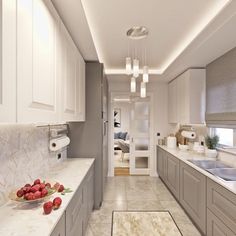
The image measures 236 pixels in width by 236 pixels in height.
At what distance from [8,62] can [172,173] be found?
351 centimetres

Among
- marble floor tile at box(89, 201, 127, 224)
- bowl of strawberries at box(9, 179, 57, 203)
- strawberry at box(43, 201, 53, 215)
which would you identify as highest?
bowl of strawberries at box(9, 179, 57, 203)

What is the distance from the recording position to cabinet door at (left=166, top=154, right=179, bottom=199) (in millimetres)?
3543

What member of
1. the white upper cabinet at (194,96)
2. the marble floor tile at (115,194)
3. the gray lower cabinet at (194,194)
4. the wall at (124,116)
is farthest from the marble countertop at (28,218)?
the wall at (124,116)

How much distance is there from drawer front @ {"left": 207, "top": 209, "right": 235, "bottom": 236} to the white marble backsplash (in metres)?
1.90

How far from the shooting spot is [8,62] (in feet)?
3.11

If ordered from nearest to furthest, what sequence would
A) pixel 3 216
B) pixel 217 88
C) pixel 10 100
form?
1. pixel 10 100
2. pixel 3 216
3. pixel 217 88

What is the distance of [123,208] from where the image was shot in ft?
11.2

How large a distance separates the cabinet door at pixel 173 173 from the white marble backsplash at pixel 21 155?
2.19m

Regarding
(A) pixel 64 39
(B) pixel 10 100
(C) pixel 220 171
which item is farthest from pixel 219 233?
(A) pixel 64 39

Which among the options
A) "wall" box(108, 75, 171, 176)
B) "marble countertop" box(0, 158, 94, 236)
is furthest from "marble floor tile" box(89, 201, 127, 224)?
"wall" box(108, 75, 171, 176)

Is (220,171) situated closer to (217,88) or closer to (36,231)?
(217,88)

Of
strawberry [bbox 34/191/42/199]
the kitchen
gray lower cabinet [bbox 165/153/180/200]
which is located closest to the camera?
the kitchen

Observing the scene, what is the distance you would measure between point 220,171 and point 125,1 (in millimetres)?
2313

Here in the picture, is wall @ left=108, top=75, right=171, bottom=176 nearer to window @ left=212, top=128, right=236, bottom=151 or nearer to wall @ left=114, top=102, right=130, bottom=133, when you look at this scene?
window @ left=212, top=128, right=236, bottom=151
